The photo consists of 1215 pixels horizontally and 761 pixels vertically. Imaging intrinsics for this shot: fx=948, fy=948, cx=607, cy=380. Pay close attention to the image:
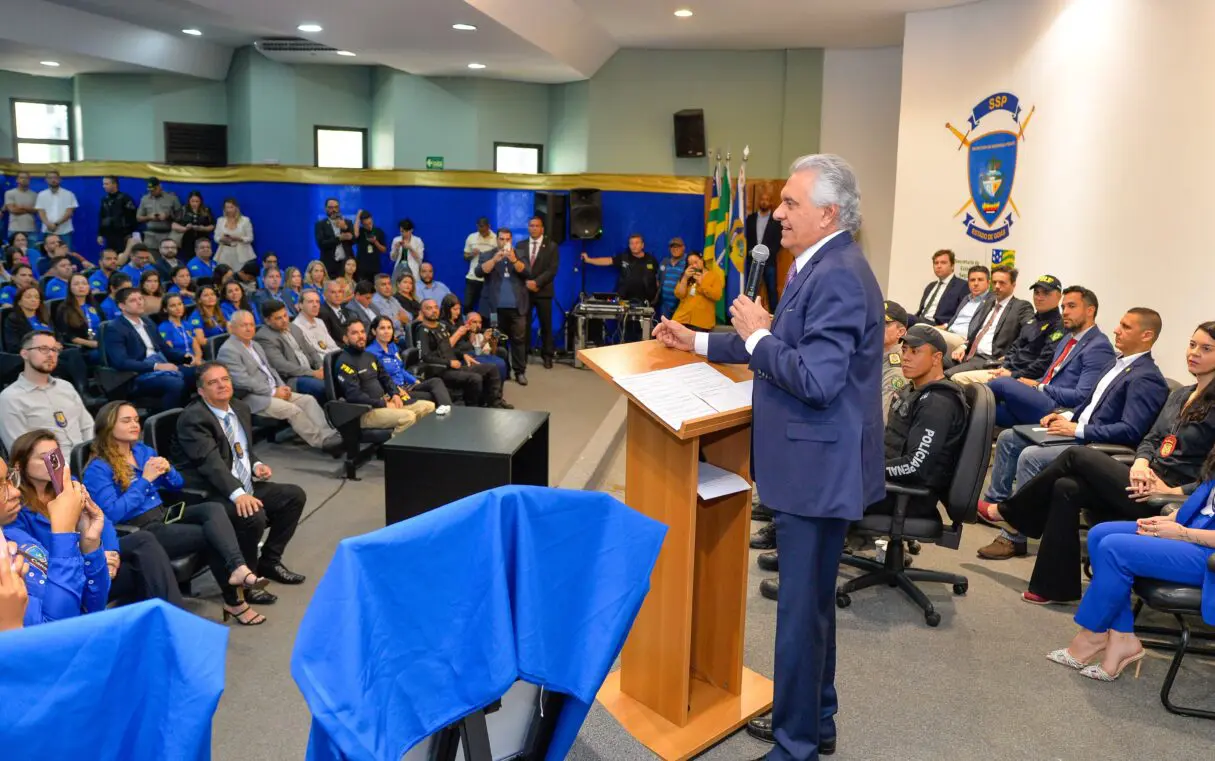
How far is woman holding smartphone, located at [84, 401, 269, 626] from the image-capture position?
12.3ft

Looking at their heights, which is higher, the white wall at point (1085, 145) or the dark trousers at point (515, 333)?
the white wall at point (1085, 145)

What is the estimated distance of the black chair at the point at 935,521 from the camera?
3879mm

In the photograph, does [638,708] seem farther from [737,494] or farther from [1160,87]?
[1160,87]

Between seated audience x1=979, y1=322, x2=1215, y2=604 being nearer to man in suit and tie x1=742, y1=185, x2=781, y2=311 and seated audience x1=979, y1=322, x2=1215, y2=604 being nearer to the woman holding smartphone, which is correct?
the woman holding smartphone

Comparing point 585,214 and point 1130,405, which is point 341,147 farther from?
point 1130,405

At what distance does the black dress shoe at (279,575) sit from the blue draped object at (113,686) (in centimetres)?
320

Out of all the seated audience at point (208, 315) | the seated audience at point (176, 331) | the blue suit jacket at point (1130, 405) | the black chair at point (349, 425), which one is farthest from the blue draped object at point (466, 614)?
the seated audience at point (208, 315)

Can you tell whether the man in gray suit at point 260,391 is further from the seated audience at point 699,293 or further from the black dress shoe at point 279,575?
the seated audience at point 699,293

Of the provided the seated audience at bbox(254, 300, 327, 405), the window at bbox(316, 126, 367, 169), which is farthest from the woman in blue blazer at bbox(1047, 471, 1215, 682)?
the window at bbox(316, 126, 367, 169)

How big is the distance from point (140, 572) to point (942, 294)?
7.01 m

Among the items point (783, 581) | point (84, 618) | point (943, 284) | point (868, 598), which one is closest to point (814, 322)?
point (783, 581)

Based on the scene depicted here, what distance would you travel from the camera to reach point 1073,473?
13.8ft

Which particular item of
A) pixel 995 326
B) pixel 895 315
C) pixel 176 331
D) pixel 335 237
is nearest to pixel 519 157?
pixel 335 237

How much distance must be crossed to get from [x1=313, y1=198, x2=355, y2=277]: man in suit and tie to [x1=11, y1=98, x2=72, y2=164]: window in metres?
6.50
